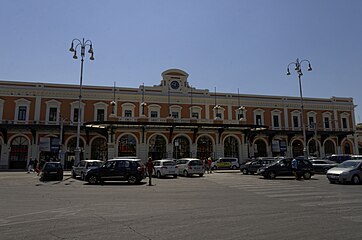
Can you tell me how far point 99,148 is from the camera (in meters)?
41.0

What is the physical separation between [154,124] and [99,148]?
9555 millimetres

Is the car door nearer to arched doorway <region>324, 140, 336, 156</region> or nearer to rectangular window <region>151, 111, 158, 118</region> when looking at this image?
rectangular window <region>151, 111, 158, 118</region>

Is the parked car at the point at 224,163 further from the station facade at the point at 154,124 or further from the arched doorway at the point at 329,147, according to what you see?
the arched doorway at the point at 329,147

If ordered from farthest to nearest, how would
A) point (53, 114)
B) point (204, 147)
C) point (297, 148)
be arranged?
point (297, 148) < point (53, 114) < point (204, 147)

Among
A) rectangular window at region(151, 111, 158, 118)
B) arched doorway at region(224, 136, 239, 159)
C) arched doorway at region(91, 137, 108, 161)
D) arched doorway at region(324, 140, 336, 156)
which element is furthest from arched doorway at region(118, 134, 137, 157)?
arched doorway at region(324, 140, 336, 156)

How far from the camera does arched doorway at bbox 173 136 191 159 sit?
40.3 metres

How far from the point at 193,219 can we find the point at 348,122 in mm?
52530

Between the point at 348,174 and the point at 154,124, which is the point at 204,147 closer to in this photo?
the point at 154,124

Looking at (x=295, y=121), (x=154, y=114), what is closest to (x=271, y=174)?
(x=154, y=114)

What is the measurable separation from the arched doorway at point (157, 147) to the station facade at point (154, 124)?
0.13 meters

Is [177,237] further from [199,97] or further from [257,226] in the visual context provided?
[199,97]

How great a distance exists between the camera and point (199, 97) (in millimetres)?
45812

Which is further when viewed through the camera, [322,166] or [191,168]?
[322,166]

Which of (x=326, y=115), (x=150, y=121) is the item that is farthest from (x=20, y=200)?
(x=326, y=115)
